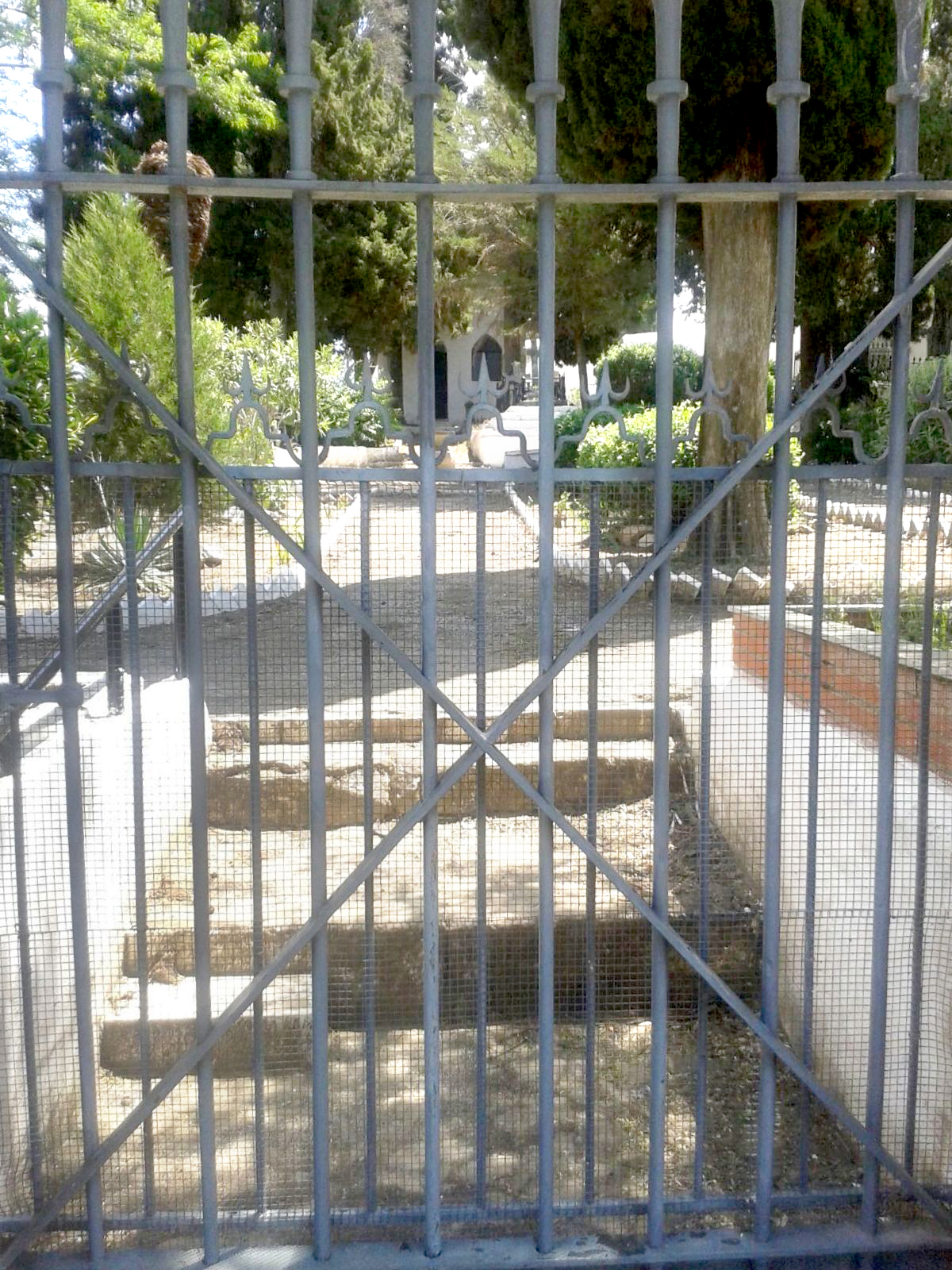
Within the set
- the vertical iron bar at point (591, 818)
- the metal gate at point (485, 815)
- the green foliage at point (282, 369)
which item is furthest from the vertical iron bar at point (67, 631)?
the green foliage at point (282, 369)

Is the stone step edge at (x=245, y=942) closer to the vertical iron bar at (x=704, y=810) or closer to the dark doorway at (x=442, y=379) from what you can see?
the vertical iron bar at (x=704, y=810)

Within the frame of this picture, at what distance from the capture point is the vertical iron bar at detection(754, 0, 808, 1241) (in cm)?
247

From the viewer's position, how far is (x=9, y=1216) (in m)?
2.66

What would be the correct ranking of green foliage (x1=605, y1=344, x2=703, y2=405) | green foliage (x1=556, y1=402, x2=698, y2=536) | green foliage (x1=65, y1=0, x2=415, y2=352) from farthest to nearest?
green foliage (x1=65, y1=0, x2=415, y2=352)
green foliage (x1=605, y1=344, x2=703, y2=405)
green foliage (x1=556, y1=402, x2=698, y2=536)

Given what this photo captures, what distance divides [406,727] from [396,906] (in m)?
1.41

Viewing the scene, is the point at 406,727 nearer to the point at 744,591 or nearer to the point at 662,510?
the point at 744,591

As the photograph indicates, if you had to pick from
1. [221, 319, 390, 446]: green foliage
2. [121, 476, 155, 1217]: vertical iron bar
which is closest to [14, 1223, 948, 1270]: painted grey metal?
[121, 476, 155, 1217]: vertical iron bar

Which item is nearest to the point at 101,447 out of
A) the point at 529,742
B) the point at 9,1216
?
the point at 529,742

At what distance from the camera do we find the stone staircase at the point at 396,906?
3820 mm

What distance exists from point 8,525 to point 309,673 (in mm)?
749

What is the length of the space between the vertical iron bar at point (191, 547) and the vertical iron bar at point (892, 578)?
4.95 ft

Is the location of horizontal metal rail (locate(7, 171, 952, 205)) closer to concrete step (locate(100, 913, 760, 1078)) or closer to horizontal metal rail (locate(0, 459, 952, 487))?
horizontal metal rail (locate(0, 459, 952, 487))

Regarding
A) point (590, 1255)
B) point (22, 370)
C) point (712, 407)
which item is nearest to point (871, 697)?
point (712, 407)

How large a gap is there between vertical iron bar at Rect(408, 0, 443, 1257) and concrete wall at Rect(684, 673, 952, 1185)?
83 cm
